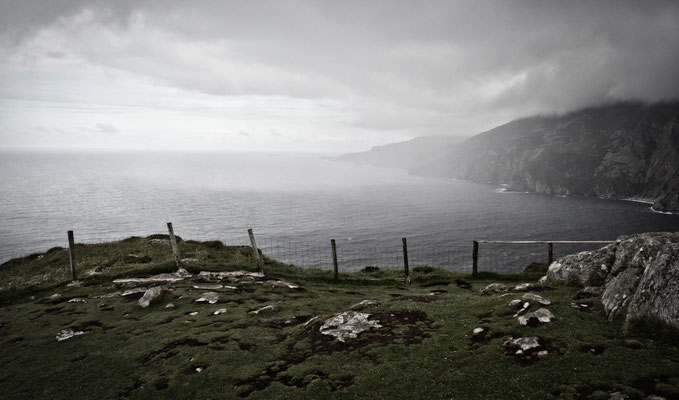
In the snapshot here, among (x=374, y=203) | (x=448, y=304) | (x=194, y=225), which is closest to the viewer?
(x=448, y=304)

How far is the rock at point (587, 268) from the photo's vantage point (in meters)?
15.9

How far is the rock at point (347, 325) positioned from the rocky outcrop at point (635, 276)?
8.97 m

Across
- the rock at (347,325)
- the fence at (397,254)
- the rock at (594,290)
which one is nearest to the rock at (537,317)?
the rock at (594,290)

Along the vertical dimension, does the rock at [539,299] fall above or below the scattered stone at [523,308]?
above

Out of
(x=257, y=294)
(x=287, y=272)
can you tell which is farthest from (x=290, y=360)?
(x=287, y=272)

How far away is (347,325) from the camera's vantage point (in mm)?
14000

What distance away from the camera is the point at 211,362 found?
12.3 metres

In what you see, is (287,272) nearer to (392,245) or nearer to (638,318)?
(638,318)

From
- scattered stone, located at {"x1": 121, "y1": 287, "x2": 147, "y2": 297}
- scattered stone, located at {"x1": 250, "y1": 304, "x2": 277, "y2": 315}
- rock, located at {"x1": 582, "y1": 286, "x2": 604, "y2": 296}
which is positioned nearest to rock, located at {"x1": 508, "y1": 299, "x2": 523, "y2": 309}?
rock, located at {"x1": 582, "y1": 286, "x2": 604, "y2": 296}

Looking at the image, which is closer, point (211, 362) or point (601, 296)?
point (211, 362)

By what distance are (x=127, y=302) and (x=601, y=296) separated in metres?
25.7

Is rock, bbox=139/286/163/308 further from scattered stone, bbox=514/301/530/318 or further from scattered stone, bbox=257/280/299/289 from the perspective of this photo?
scattered stone, bbox=514/301/530/318

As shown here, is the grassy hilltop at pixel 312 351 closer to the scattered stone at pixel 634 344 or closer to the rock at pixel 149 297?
the scattered stone at pixel 634 344

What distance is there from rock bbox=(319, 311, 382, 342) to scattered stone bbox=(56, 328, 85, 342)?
12.6 m
